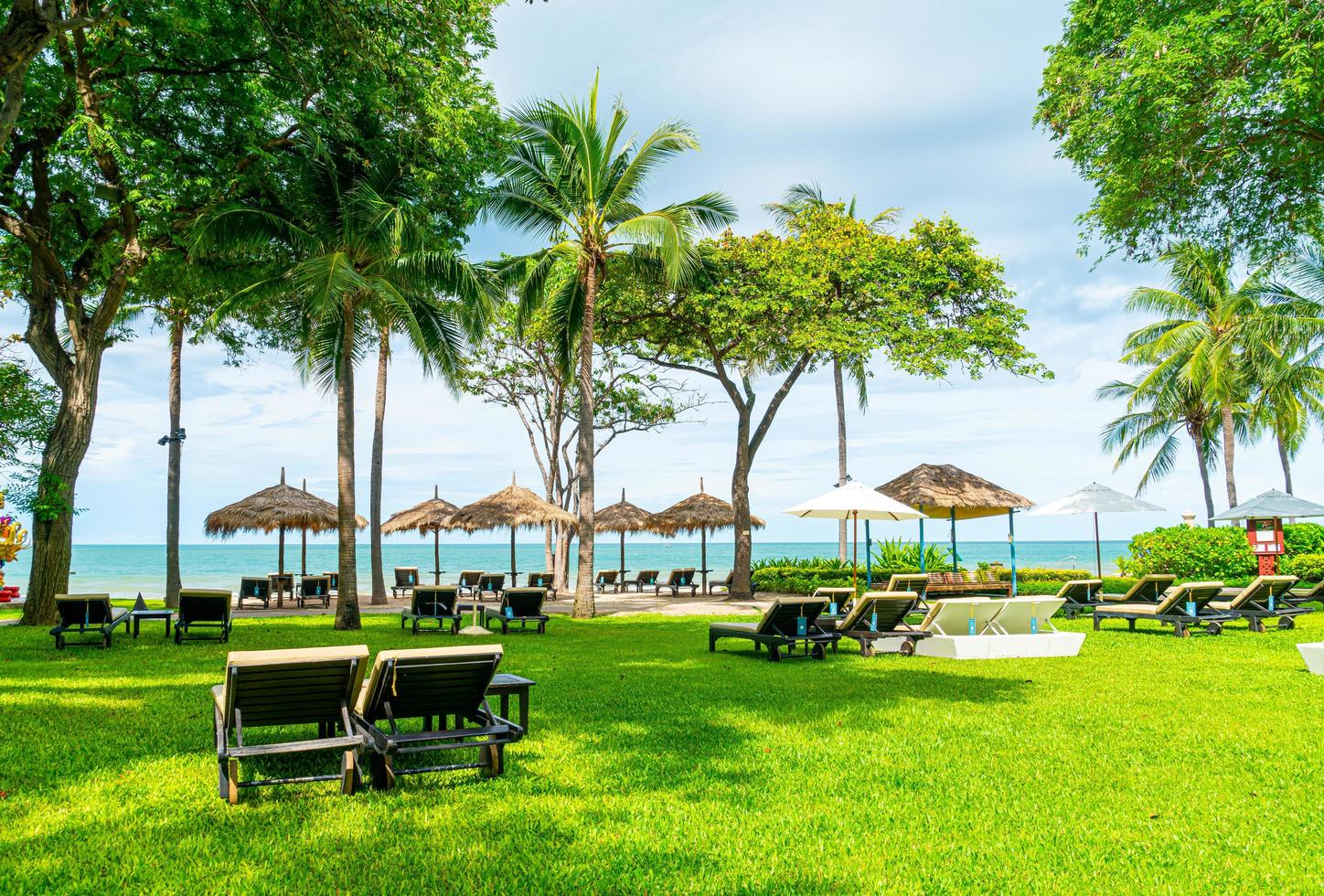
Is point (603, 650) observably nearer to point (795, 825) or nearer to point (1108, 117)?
point (795, 825)

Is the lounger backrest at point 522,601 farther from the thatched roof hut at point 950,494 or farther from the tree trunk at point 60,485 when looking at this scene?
the thatched roof hut at point 950,494

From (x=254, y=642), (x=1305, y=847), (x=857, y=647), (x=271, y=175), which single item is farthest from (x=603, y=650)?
(x=271, y=175)

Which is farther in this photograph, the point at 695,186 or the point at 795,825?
the point at 695,186

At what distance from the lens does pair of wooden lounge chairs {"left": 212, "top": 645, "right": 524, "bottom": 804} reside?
4043 millimetres

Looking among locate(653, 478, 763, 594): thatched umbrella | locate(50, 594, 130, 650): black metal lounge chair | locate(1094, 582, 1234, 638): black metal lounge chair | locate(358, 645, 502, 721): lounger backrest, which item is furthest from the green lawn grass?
locate(653, 478, 763, 594): thatched umbrella

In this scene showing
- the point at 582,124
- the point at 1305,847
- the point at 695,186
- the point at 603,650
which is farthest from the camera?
the point at 695,186

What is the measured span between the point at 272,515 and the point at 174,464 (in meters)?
2.83

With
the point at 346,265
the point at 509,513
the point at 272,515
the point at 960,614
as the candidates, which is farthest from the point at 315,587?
the point at 960,614

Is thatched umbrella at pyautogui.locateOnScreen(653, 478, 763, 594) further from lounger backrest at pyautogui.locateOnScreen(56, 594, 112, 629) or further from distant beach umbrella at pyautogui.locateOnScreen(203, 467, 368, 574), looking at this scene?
lounger backrest at pyautogui.locateOnScreen(56, 594, 112, 629)

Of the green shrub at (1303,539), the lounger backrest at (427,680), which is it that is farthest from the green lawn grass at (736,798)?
the green shrub at (1303,539)

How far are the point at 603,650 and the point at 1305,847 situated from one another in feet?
25.3

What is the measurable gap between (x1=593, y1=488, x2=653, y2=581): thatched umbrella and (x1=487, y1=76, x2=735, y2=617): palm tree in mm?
8041

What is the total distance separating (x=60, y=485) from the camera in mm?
12633

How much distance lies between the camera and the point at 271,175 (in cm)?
1322
